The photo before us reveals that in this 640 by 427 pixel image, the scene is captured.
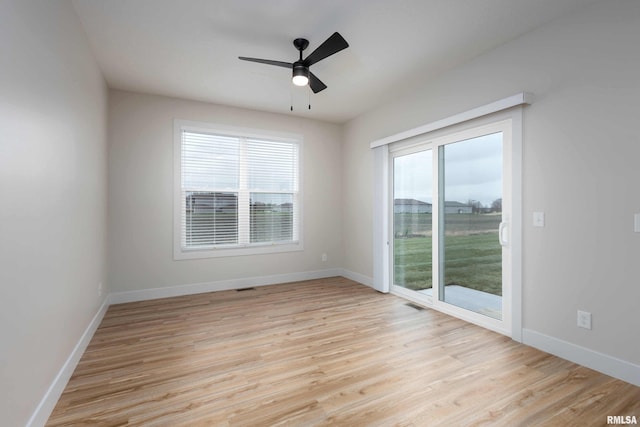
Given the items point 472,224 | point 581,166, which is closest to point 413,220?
point 472,224

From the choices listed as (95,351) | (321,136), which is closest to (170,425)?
(95,351)

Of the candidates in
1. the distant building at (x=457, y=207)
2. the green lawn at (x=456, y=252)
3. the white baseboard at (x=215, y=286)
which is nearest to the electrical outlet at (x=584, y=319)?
the green lawn at (x=456, y=252)

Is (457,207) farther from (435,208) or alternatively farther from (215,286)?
(215,286)

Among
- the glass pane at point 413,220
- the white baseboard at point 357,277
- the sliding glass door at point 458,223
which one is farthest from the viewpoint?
the white baseboard at point 357,277

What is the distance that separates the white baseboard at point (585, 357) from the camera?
7.00ft

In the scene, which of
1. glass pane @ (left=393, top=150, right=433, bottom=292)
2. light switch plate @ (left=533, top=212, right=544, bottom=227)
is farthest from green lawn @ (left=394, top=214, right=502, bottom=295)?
light switch plate @ (left=533, top=212, right=544, bottom=227)

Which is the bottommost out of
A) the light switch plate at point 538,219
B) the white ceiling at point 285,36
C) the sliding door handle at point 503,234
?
the sliding door handle at point 503,234

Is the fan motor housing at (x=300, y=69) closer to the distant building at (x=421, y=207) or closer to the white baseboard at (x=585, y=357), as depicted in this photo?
the distant building at (x=421, y=207)

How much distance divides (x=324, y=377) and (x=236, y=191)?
325cm

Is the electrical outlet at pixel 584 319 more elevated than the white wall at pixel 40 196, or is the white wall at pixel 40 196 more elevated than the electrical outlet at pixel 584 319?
the white wall at pixel 40 196

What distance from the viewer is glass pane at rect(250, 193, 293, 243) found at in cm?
491

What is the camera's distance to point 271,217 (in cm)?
505

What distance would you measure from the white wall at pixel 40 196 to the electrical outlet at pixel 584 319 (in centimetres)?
365

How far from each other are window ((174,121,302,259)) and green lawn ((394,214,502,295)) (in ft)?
6.04
